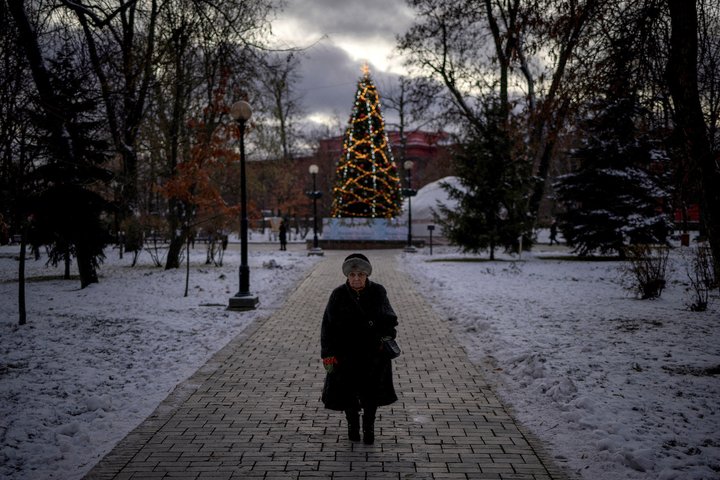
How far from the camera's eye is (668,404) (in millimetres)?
4957

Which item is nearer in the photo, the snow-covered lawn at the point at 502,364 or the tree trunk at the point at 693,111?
the snow-covered lawn at the point at 502,364

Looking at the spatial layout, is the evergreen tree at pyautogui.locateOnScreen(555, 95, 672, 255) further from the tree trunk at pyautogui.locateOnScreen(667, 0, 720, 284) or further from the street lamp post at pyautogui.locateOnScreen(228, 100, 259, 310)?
the tree trunk at pyautogui.locateOnScreen(667, 0, 720, 284)

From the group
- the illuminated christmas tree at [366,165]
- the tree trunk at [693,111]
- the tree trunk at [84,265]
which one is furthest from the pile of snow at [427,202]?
the tree trunk at [693,111]

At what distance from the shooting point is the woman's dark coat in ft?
13.8

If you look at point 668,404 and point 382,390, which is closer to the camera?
point 382,390

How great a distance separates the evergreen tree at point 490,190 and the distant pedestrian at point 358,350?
16515mm

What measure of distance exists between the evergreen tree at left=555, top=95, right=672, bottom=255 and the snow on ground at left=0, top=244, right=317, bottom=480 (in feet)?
42.1

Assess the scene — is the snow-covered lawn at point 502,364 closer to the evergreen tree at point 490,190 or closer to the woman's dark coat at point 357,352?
the woman's dark coat at point 357,352

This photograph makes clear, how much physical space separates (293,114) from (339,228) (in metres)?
16.0

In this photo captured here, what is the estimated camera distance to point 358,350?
422 cm

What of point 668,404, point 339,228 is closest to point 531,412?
point 668,404

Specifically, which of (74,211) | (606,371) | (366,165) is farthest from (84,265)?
(366,165)

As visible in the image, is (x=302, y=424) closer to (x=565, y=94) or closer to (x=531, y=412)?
(x=531, y=412)

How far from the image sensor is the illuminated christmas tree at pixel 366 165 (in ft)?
103
